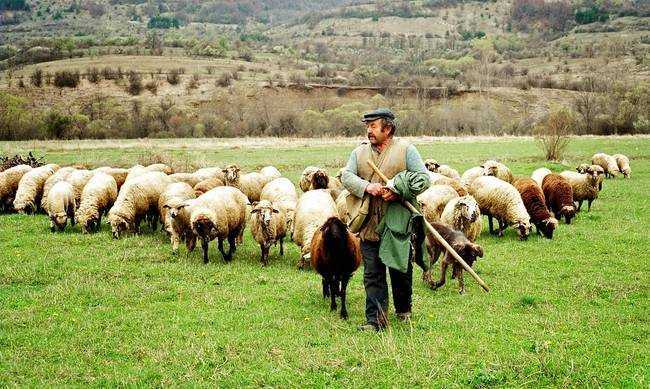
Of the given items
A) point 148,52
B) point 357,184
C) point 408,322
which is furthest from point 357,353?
point 148,52

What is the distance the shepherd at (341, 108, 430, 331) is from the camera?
22.6 feet

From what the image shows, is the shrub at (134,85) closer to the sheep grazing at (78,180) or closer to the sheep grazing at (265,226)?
the sheep grazing at (78,180)

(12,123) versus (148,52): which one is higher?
(148,52)

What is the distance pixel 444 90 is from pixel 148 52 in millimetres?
66756

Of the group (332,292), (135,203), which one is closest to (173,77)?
(135,203)

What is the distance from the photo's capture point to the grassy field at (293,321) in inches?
240

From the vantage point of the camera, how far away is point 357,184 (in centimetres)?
705

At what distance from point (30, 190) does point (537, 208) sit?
1701 cm

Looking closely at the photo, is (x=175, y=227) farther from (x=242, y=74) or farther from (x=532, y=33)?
(x=532, y=33)

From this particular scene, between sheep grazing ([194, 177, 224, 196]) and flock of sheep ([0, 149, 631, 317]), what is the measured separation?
0.15ft

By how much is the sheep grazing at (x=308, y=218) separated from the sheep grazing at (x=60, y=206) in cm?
Result: 803

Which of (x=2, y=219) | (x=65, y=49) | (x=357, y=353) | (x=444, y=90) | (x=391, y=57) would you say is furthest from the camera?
(x=391, y=57)

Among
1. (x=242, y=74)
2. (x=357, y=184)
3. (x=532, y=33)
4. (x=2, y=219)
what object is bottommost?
(x=2, y=219)

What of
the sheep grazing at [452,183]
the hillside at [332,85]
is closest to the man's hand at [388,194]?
the sheep grazing at [452,183]
